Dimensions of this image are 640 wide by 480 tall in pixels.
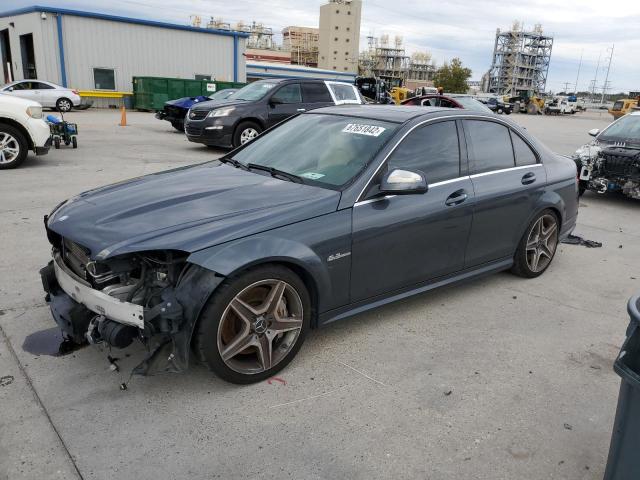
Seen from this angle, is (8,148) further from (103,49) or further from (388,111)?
(103,49)

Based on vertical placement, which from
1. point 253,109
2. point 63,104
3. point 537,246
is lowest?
point 63,104

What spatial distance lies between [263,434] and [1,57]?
39.6m

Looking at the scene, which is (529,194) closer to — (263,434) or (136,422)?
(263,434)

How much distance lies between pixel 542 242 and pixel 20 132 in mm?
8807

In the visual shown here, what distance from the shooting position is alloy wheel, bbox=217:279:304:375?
9.89 ft

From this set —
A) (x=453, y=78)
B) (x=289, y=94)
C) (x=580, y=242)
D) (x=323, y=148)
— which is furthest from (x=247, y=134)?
(x=453, y=78)

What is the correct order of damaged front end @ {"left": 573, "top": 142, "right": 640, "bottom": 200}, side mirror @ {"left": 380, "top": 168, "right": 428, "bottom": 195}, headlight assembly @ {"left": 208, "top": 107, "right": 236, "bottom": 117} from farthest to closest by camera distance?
headlight assembly @ {"left": 208, "top": 107, "right": 236, "bottom": 117} → damaged front end @ {"left": 573, "top": 142, "right": 640, "bottom": 200} → side mirror @ {"left": 380, "top": 168, "right": 428, "bottom": 195}

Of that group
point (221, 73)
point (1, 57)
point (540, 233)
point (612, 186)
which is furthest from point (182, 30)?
point (540, 233)

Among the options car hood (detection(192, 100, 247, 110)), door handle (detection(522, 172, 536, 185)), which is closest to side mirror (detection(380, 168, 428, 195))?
door handle (detection(522, 172, 536, 185))

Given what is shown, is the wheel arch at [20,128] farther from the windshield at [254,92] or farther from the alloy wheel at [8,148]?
the windshield at [254,92]

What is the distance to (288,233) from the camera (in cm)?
311

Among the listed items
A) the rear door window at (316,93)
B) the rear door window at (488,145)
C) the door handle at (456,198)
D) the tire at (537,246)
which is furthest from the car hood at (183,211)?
the rear door window at (316,93)

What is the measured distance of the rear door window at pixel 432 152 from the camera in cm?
380

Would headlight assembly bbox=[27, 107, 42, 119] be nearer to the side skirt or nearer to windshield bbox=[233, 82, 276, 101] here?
windshield bbox=[233, 82, 276, 101]
